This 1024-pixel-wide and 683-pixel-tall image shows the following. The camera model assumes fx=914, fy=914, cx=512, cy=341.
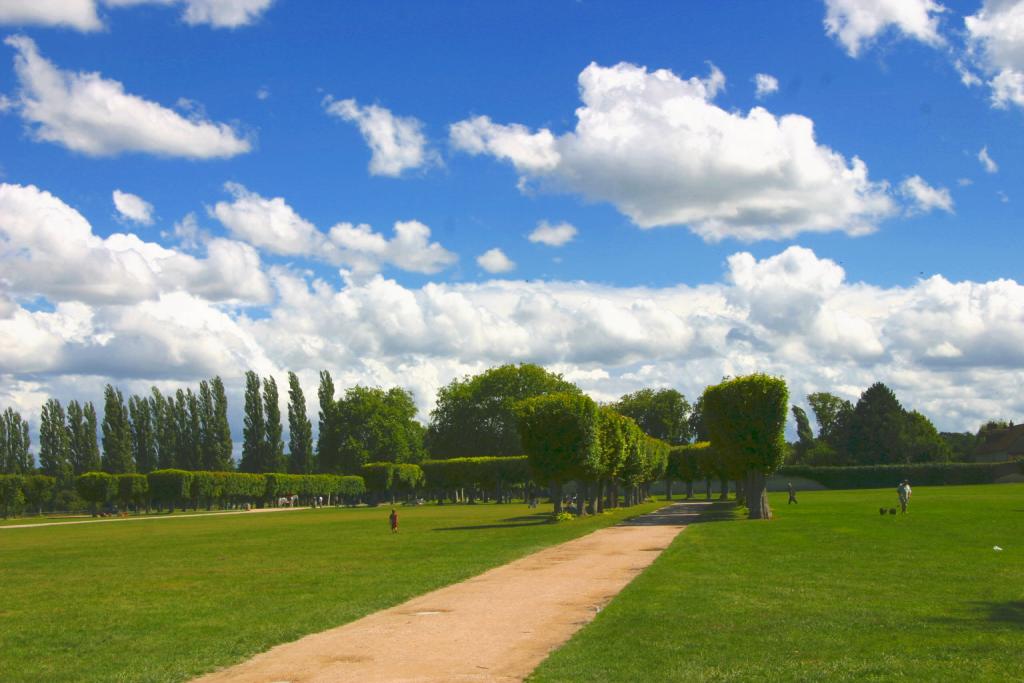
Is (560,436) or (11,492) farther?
(11,492)

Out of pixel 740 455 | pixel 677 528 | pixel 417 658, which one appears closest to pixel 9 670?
pixel 417 658

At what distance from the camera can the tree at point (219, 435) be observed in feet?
432

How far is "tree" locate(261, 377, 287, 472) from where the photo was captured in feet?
433

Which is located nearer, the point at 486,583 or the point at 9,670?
the point at 9,670

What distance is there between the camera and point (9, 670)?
549 inches

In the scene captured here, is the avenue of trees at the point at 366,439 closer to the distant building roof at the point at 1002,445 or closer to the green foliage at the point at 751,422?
the distant building roof at the point at 1002,445

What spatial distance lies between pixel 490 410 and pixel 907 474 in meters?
55.9

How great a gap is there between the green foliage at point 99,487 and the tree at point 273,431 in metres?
33.5

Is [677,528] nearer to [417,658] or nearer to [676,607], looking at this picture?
[676,607]

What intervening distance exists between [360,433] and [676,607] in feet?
394

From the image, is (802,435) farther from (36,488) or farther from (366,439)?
(36,488)

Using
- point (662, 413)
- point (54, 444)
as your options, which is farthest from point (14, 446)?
point (662, 413)

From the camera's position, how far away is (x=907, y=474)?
114125mm

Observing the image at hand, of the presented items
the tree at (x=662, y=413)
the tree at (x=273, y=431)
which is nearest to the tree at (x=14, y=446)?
the tree at (x=273, y=431)
